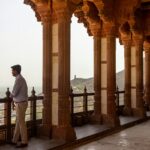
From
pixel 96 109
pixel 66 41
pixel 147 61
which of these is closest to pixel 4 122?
pixel 66 41

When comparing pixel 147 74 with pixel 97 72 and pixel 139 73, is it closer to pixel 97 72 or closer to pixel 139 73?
pixel 139 73

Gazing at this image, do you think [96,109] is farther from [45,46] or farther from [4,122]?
[4,122]

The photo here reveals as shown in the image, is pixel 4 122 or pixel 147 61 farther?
pixel 147 61

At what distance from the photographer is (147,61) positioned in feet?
57.6

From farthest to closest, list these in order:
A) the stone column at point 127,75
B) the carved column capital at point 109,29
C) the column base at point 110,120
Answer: the stone column at point 127,75 < the carved column capital at point 109,29 < the column base at point 110,120

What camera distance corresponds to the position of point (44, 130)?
8.88m

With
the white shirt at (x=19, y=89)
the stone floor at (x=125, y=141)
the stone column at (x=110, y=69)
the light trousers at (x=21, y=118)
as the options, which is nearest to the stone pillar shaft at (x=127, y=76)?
the stone column at (x=110, y=69)

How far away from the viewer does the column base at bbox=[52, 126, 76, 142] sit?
27.7 ft

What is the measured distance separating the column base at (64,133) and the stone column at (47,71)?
0.27 m

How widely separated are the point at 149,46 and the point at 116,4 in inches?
235

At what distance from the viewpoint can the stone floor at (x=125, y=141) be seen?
8.43m

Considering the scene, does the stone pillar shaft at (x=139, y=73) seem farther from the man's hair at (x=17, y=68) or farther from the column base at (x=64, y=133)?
the man's hair at (x=17, y=68)

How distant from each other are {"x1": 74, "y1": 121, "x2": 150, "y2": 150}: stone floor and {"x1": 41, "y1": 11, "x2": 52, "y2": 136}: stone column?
4.02 feet

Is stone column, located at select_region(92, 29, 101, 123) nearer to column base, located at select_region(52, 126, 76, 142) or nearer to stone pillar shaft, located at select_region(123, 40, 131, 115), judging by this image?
stone pillar shaft, located at select_region(123, 40, 131, 115)
